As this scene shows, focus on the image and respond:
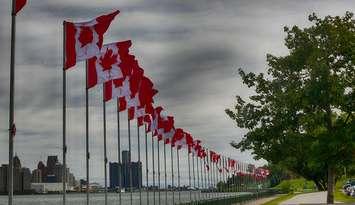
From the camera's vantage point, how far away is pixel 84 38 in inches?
1222

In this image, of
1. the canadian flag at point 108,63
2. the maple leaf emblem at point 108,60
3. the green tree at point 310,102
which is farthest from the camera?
the green tree at point 310,102

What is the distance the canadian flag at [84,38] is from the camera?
3077 centimetres

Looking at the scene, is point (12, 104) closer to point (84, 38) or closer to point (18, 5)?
point (18, 5)

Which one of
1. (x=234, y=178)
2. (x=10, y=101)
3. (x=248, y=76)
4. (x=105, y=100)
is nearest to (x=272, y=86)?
(x=248, y=76)

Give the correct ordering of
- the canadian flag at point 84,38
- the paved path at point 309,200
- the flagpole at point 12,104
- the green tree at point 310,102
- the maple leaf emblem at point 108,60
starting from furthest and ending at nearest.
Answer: the paved path at point 309,200 < the green tree at point 310,102 < the maple leaf emblem at point 108,60 < the canadian flag at point 84,38 < the flagpole at point 12,104

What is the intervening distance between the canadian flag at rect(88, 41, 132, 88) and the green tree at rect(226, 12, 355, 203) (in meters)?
13.9

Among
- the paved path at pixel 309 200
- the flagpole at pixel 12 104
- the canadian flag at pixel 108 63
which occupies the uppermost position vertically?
the canadian flag at pixel 108 63

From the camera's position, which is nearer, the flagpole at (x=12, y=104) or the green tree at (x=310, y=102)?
the flagpole at (x=12, y=104)

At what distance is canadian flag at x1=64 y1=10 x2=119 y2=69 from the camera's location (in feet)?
101

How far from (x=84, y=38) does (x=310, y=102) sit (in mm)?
19466

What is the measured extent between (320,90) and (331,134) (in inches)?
115

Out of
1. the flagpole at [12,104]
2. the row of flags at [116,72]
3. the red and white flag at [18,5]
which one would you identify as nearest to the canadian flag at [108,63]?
the row of flags at [116,72]

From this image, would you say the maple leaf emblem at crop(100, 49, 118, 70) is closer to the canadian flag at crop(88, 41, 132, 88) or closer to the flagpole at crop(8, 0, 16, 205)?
the canadian flag at crop(88, 41, 132, 88)

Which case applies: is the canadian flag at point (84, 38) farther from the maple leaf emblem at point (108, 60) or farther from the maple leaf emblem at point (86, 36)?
the maple leaf emblem at point (108, 60)
